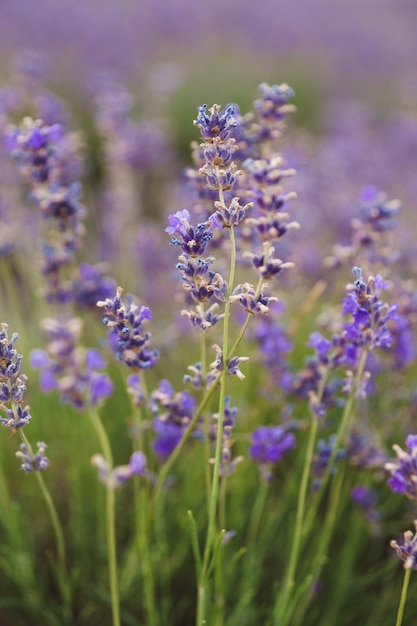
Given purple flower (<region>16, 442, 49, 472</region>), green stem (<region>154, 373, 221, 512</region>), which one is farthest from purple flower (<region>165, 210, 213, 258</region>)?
purple flower (<region>16, 442, 49, 472</region>)

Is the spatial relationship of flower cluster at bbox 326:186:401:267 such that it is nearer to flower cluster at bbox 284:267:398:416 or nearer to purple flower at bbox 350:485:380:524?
flower cluster at bbox 284:267:398:416

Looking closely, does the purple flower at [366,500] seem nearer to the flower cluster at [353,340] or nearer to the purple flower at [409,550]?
the flower cluster at [353,340]

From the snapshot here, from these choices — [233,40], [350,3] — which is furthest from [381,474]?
[350,3]

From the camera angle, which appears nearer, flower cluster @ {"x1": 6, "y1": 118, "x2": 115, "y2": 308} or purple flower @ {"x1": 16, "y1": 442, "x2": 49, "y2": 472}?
purple flower @ {"x1": 16, "y1": 442, "x2": 49, "y2": 472}

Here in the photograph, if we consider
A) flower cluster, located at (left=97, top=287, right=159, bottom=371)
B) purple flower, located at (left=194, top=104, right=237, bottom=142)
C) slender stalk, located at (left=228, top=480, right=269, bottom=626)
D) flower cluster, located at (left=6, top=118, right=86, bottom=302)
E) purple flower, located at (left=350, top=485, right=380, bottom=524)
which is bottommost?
slender stalk, located at (left=228, top=480, right=269, bottom=626)

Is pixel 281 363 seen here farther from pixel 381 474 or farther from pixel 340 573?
pixel 340 573

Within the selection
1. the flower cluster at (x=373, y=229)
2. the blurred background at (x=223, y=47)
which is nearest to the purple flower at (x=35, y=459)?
the flower cluster at (x=373, y=229)

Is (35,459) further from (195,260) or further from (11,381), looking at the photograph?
(195,260)
